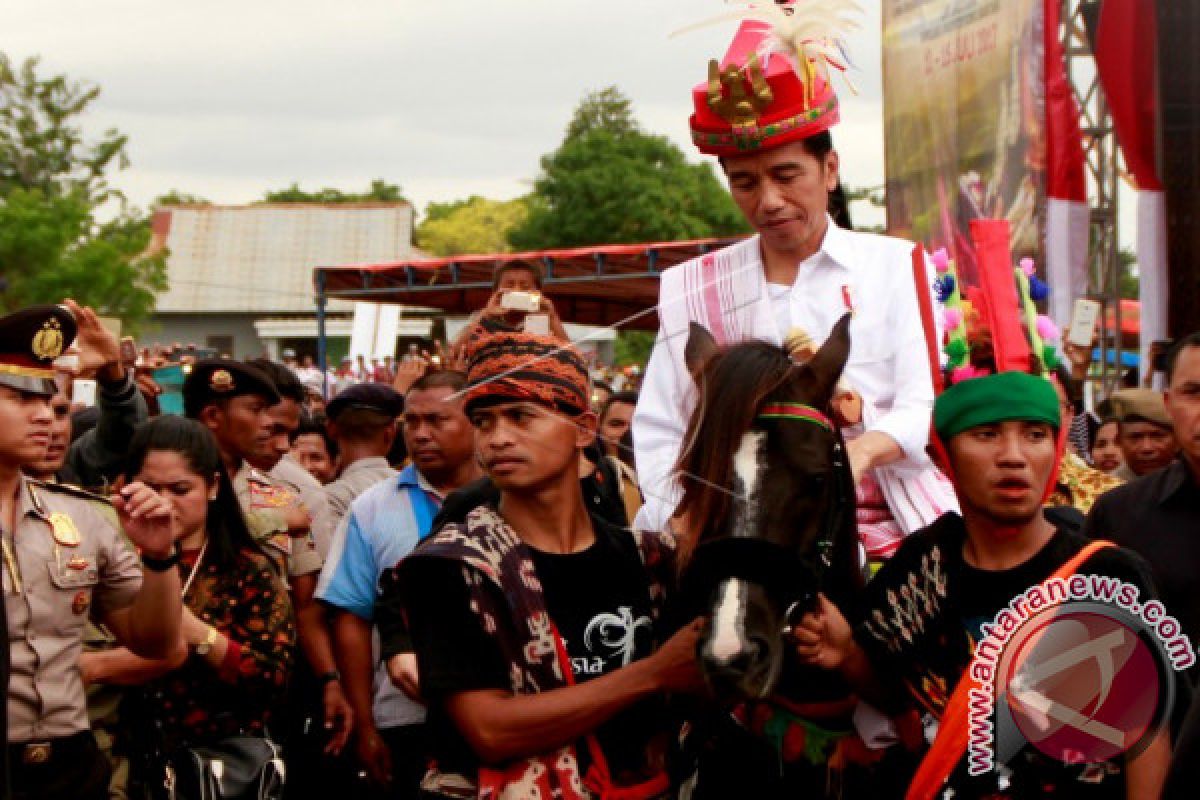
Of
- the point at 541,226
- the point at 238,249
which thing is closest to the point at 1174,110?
the point at 541,226

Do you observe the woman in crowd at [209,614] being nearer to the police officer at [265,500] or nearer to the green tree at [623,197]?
the police officer at [265,500]

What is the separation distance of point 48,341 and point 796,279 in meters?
2.34

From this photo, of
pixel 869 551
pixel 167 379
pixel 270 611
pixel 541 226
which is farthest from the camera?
pixel 541 226

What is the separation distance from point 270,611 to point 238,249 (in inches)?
2627

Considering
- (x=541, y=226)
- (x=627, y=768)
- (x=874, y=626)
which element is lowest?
(x=627, y=768)

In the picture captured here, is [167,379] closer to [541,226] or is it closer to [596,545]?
[596,545]

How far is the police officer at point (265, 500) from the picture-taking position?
6645 millimetres

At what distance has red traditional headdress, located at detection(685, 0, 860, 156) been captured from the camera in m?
4.36

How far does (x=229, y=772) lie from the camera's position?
221 inches

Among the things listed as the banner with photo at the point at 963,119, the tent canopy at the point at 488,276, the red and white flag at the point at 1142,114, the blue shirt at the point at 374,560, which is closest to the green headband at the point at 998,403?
the blue shirt at the point at 374,560

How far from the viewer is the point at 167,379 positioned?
18625 mm

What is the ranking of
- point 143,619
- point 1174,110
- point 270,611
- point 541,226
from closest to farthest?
point 143,619, point 270,611, point 1174,110, point 541,226

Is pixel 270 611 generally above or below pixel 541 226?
below

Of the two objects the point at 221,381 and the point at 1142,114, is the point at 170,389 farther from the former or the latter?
the point at 1142,114
